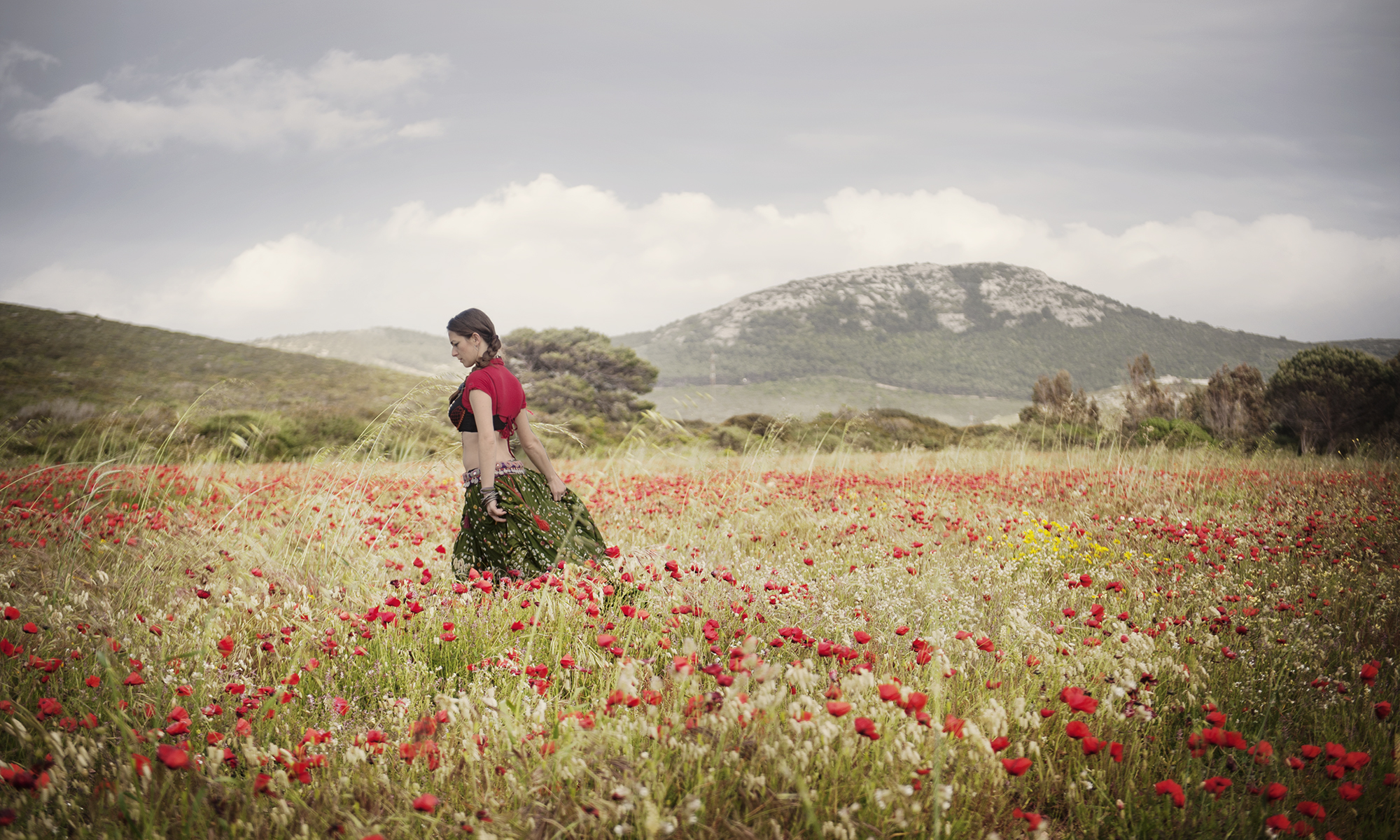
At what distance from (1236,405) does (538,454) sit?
2065cm

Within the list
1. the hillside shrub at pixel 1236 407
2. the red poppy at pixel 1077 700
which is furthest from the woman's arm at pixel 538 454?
the hillside shrub at pixel 1236 407

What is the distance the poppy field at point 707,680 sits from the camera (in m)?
1.63

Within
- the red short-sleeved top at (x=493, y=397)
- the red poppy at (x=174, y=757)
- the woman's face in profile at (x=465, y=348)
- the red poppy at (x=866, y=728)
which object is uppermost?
the woman's face in profile at (x=465, y=348)

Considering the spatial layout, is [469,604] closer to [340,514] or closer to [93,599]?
[93,599]

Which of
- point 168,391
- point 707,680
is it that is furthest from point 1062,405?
point 168,391

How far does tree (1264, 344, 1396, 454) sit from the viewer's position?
46.8 feet

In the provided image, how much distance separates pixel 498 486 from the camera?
378 centimetres

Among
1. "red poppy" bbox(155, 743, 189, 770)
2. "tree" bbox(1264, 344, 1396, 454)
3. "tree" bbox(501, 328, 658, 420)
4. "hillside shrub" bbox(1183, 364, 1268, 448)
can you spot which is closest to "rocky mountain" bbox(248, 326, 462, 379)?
"tree" bbox(501, 328, 658, 420)

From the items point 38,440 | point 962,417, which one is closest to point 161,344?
point 38,440

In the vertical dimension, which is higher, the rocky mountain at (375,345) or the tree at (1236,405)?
the rocky mountain at (375,345)

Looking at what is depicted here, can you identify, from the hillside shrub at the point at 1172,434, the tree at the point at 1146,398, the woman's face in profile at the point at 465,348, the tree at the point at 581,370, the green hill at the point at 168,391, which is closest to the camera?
the woman's face in profile at the point at 465,348

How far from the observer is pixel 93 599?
3.30 meters

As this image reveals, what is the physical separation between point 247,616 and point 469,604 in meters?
1.23

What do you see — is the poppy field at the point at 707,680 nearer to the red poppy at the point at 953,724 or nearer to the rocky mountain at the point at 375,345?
the red poppy at the point at 953,724
